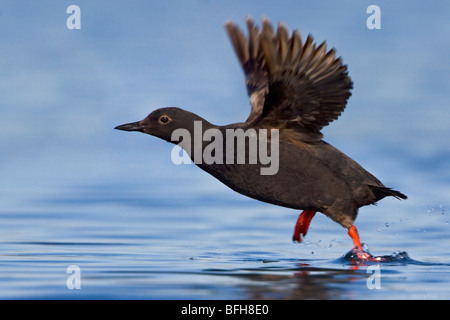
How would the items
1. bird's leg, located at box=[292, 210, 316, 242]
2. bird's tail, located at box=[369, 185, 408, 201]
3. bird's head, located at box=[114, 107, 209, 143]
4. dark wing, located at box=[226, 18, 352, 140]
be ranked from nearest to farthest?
1. dark wing, located at box=[226, 18, 352, 140]
2. bird's head, located at box=[114, 107, 209, 143]
3. bird's tail, located at box=[369, 185, 408, 201]
4. bird's leg, located at box=[292, 210, 316, 242]

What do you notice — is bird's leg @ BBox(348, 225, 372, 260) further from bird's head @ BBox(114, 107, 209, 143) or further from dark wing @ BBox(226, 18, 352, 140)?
bird's head @ BBox(114, 107, 209, 143)

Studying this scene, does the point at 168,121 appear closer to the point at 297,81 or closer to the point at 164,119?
the point at 164,119

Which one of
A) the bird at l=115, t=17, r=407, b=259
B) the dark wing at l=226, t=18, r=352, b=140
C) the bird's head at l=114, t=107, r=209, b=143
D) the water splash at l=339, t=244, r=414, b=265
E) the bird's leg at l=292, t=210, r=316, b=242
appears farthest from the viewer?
the bird's leg at l=292, t=210, r=316, b=242

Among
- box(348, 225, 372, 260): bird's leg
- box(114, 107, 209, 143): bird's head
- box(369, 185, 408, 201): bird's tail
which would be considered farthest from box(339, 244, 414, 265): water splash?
box(114, 107, 209, 143): bird's head

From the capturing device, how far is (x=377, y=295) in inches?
302

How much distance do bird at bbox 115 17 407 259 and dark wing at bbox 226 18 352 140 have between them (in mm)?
11

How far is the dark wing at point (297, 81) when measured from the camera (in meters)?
9.20

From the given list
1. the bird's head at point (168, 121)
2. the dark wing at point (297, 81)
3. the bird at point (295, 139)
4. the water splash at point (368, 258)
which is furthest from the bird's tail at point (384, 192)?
the bird's head at point (168, 121)

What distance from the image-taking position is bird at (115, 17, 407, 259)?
956cm

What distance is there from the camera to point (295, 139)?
1033 centimetres

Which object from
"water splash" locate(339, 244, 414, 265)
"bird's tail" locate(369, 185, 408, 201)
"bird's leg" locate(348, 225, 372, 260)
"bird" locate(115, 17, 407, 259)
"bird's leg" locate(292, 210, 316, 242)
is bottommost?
"water splash" locate(339, 244, 414, 265)

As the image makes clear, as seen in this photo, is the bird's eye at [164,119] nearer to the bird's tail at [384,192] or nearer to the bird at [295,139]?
the bird at [295,139]

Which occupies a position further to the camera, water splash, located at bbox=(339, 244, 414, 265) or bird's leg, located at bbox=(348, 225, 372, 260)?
bird's leg, located at bbox=(348, 225, 372, 260)

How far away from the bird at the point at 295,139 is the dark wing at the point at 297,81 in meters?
0.01
